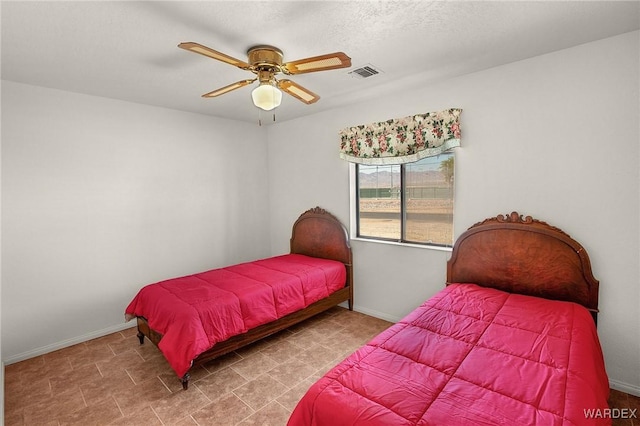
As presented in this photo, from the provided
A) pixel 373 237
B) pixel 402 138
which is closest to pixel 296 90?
pixel 402 138

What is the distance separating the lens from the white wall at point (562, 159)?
219 cm

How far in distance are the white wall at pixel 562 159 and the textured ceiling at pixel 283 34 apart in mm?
190

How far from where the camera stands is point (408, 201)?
11.4 feet

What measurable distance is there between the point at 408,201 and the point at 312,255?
60.2 inches

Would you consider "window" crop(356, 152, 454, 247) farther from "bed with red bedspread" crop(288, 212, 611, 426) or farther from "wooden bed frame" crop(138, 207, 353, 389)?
"bed with red bedspread" crop(288, 212, 611, 426)

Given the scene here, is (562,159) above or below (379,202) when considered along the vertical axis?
above

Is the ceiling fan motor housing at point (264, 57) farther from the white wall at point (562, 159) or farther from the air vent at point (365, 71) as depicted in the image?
the white wall at point (562, 159)

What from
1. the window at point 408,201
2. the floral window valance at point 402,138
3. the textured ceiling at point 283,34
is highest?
the textured ceiling at point 283,34

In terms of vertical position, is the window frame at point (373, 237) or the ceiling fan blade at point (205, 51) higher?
the ceiling fan blade at point (205, 51)

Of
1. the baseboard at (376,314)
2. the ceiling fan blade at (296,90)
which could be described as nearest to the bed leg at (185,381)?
the baseboard at (376,314)

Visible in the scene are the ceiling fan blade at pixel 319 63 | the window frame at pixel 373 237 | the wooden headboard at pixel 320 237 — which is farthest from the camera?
the wooden headboard at pixel 320 237

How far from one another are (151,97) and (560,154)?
3952 mm

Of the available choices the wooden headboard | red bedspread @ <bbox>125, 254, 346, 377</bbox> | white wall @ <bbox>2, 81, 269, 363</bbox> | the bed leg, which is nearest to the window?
the wooden headboard

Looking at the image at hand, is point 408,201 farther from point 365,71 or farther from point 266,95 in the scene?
point 266,95
